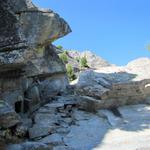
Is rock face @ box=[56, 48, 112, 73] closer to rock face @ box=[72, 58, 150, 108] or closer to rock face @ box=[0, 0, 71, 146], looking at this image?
rock face @ box=[0, 0, 71, 146]

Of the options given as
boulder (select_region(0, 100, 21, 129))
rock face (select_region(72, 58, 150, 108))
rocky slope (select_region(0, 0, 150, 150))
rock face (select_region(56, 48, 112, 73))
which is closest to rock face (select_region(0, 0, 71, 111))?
rocky slope (select_region(0, 0, 150, 150))

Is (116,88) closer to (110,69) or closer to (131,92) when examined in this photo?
(131,92)

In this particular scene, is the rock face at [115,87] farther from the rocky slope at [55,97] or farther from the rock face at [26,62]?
the rock face at [26,62]

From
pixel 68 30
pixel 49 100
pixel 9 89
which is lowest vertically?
pixel 49 100

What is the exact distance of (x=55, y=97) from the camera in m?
15.8

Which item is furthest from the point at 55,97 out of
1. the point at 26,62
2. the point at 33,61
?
the point at 26,62

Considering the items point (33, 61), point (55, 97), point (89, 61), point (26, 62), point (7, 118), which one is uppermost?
point (26, 62)

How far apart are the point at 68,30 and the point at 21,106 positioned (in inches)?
187

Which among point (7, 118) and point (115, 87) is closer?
point (7, 118)

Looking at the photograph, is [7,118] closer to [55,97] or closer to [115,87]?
[55,97]

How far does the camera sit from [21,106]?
587 inches

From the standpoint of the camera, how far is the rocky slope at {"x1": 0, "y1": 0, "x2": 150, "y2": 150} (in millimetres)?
11219

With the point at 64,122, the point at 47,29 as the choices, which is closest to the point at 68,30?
the point at 47,29

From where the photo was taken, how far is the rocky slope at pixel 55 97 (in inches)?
442
